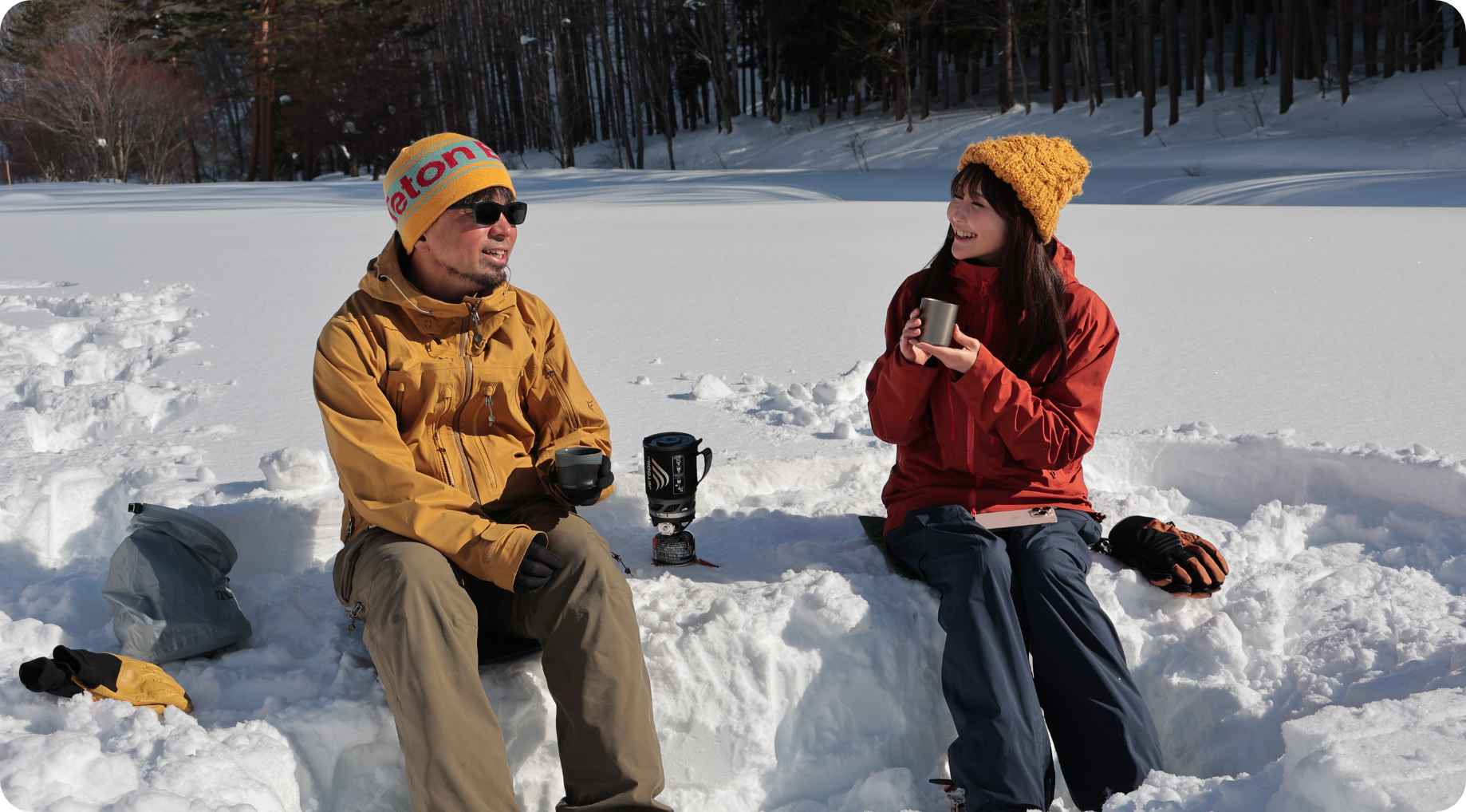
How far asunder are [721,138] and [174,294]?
27950mm

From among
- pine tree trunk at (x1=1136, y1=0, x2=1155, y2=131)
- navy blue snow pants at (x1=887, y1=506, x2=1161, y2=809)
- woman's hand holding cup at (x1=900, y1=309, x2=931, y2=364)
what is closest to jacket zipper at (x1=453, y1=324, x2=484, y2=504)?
woman's hand holding cup at (x1=900, y1=309, x2=931, y2=364)

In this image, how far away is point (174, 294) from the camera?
7.18 meters

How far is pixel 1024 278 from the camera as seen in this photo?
285cm

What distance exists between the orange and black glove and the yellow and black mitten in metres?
2.45

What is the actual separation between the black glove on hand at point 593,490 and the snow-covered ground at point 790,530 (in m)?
0.35

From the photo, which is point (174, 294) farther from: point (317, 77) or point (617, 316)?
point (317, 77)

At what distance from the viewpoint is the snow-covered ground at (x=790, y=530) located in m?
2.35

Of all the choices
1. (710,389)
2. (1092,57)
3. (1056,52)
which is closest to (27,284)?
(710,389)

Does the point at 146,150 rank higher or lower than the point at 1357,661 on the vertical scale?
higher

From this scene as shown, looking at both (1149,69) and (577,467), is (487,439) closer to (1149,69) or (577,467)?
(577,467)

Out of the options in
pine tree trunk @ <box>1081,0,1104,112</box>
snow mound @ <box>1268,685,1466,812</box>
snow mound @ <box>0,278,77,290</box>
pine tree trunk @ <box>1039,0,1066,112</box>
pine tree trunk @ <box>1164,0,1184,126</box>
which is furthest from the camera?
pine tree trunk @ <box>1081,0,1104,112</box>

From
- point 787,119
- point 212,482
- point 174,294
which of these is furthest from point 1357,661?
point 787,119

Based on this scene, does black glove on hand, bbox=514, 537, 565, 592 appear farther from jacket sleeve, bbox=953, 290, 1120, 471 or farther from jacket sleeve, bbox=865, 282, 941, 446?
jacket sleeve, bbox=953, 290, 1120, 471

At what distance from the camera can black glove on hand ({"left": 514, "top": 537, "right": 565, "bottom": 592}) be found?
8.11 ft
